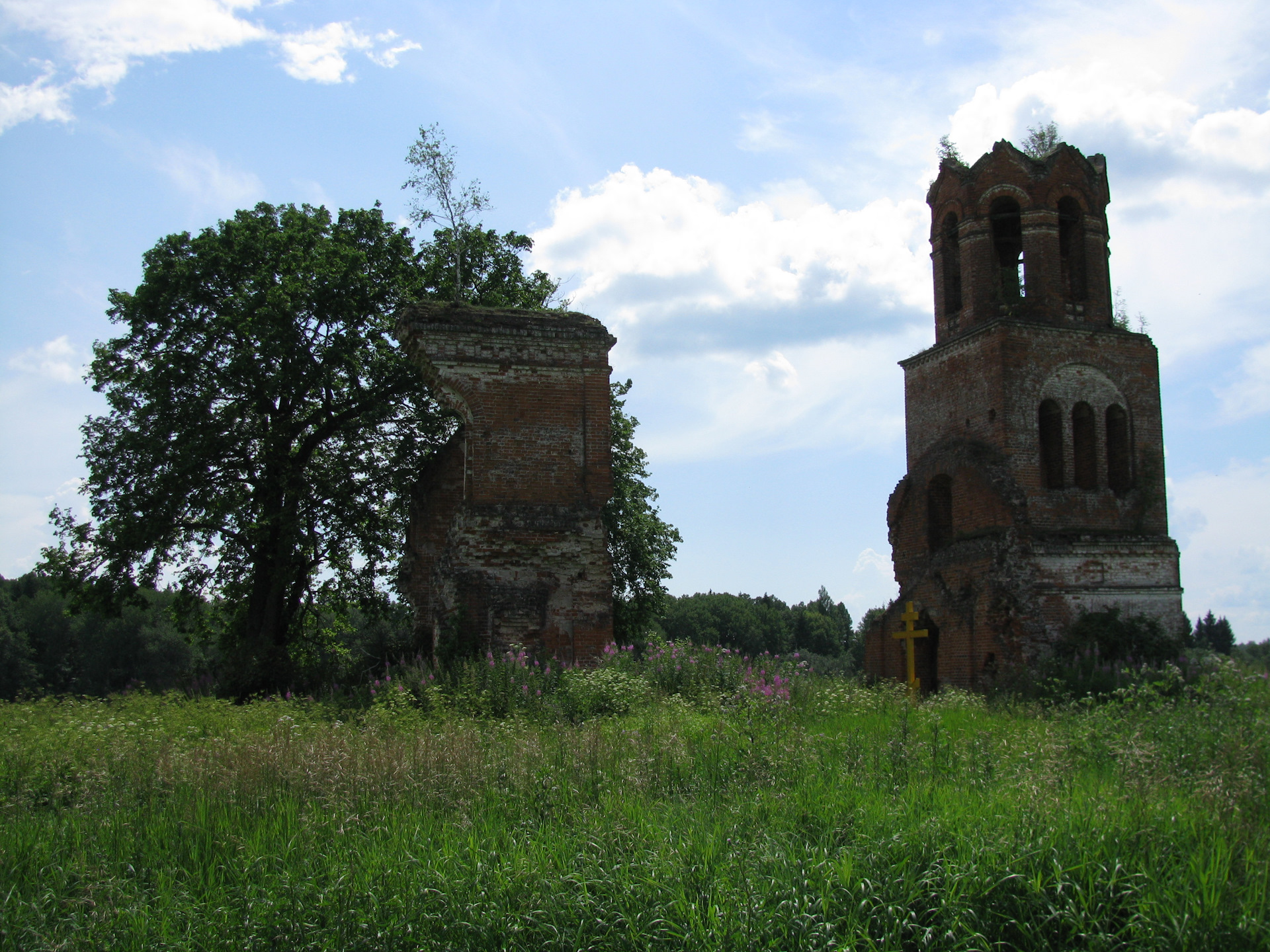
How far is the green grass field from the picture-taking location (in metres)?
4.57

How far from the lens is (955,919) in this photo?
4.40 m

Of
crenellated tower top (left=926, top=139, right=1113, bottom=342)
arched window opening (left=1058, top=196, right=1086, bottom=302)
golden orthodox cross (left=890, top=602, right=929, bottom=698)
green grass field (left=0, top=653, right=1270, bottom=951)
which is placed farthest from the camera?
arched window opening (left=1058, top=196, right=1086, bottom=302)

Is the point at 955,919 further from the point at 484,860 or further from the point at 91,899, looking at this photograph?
the point at 91,899

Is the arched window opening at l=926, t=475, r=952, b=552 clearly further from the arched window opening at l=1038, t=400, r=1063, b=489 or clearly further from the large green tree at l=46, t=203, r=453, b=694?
the large green tree at l=46, t=203, r=453, b=694

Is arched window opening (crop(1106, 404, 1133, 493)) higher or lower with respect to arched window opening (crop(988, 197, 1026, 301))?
lower

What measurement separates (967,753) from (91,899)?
574 centimetres

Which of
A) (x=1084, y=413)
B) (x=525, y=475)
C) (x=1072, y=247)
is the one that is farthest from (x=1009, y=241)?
(x=525, y=475)

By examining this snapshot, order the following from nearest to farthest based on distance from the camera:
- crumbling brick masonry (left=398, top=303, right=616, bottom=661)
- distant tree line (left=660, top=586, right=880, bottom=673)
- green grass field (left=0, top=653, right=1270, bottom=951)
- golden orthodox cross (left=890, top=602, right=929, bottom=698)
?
green grass field (left=0, top=653, right=1270, bottom=951)
crumbling brick masonry (left=398, top=303, right=616, bottom=661)
golden orthodox cross (left=890, top=602, right=929, bottom=698)
distant tree line (left=660, top=586, right=880, bottom=673)

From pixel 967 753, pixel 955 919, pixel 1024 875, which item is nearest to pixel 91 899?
pixel 955 919

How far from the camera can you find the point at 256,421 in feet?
64.5

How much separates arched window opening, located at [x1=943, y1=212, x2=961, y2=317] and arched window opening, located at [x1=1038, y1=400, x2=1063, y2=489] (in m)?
2.96

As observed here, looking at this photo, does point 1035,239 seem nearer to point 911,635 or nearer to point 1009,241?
point 1009,241

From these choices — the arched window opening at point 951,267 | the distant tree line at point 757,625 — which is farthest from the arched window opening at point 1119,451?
the distant tree line at point 757,625

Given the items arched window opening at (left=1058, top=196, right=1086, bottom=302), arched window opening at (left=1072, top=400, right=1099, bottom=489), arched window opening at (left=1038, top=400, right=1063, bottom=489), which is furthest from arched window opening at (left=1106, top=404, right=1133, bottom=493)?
arched window opening at (left=1058, top=196, right=1086, bottom=302)
